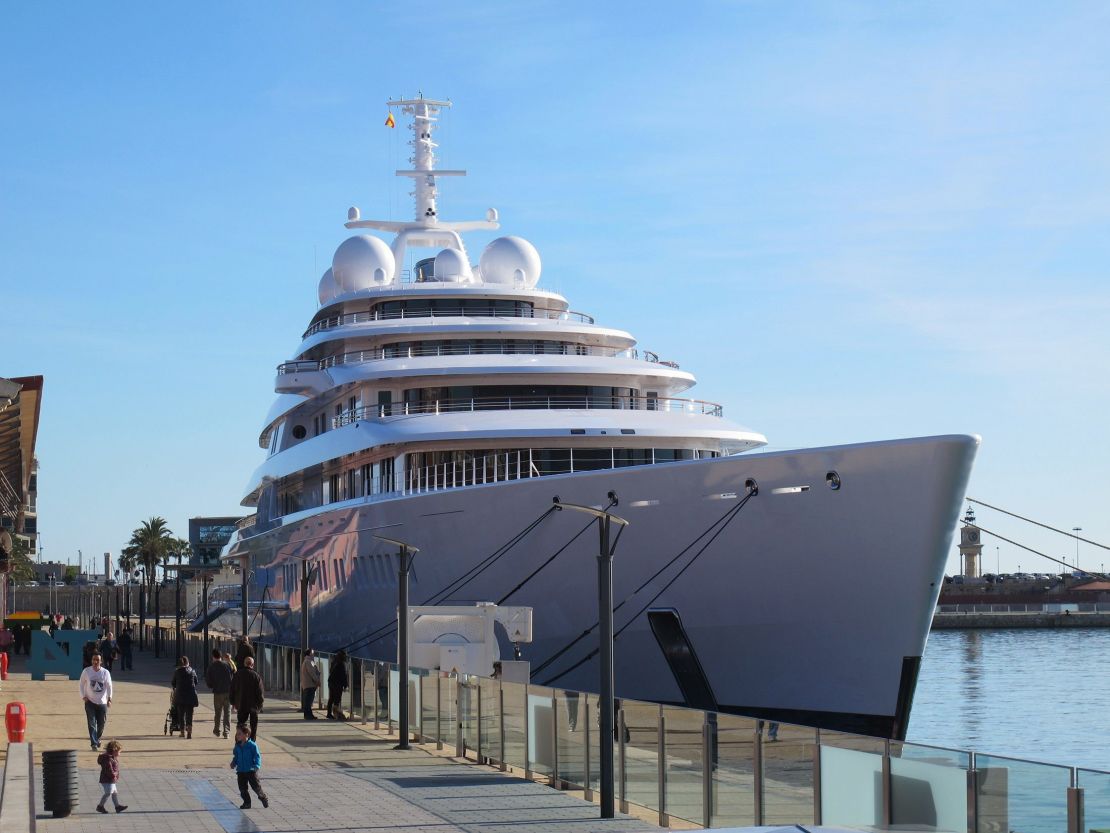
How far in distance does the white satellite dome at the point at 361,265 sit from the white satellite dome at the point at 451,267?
1.36 metres

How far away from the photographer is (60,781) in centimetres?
1431

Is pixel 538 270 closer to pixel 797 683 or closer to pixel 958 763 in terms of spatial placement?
pixel 797 683

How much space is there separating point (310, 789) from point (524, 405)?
1580cm

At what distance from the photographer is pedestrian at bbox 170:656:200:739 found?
72.1 ft

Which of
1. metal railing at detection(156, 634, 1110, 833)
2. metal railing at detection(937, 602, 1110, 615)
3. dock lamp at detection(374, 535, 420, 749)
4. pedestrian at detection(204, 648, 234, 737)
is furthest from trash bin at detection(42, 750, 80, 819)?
metal railing at detection(937, 602, 1110, 615)

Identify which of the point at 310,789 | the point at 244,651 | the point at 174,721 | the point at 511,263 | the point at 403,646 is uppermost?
the point at 511,263

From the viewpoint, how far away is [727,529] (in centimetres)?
2342

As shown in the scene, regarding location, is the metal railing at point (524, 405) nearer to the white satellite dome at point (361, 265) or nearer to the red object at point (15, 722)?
the white satellite dome at point (361, 265)

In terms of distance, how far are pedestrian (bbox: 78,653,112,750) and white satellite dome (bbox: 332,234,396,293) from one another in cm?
2237

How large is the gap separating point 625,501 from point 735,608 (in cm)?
234

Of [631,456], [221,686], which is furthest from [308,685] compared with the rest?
[631,456]

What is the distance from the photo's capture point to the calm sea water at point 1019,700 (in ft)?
116

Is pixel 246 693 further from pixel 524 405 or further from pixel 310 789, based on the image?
pixel 524 405

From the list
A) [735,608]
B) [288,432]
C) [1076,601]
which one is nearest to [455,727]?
[735,608]
